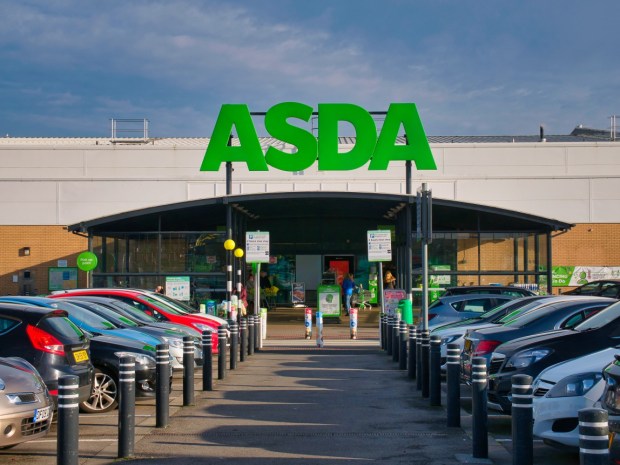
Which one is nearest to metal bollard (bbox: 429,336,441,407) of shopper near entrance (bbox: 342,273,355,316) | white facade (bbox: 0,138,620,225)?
shopper near entrance (bbox: 342,273,355,316)

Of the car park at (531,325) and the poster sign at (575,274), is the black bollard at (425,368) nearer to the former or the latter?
the car park at (531,325)

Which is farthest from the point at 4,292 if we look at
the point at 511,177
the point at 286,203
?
the point at 511,177

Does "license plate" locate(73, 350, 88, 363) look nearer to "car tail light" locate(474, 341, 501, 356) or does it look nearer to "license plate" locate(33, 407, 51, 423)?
"license plate" locate(33, 407, 51, 423)

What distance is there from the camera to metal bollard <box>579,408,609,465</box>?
559cm

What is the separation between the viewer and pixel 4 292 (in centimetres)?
3684

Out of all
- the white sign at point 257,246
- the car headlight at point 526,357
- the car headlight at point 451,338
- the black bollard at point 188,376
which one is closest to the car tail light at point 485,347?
the car headlight at point 526,357

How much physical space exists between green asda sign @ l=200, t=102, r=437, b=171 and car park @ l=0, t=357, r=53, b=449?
20.5 meters

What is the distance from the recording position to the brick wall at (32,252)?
3659cm

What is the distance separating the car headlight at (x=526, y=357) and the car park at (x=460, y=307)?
906 cm

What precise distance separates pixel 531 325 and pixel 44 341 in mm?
6518

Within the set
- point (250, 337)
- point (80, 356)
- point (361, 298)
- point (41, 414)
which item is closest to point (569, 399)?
point (41, 414)

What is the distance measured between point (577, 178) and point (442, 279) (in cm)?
1090

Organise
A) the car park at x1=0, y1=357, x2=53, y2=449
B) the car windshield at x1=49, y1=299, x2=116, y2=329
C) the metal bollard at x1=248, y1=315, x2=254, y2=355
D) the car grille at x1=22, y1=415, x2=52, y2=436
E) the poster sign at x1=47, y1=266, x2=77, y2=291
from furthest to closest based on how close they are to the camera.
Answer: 1. the poster sign at x1=47, y1=266, x2=77, y2=291
2. the metal bollard at x1=248, y1=315, x2=254, y2=355
3. the car windshield at x1=49, y1=299, x2=116, y2=329
4. the car grille at x1=22, y1=415, x2=52, y2=436
5. the car park at x1=0, y1=357, x2=53, y2=449

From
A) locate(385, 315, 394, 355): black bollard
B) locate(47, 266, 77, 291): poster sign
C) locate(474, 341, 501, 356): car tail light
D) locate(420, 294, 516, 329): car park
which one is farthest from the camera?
locate(47, 266, 77, 291): poster sign
